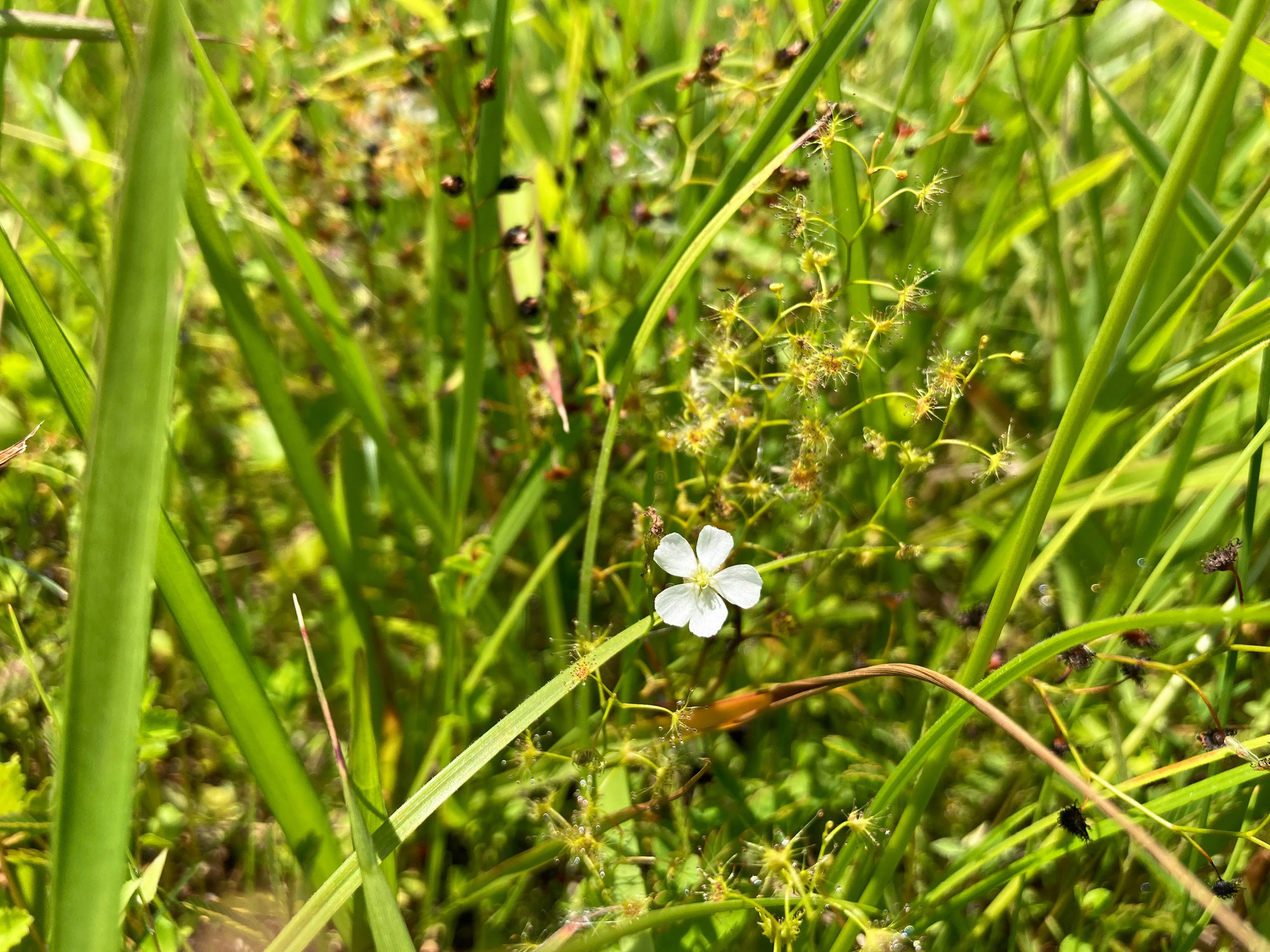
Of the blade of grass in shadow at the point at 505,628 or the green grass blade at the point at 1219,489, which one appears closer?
the green grass blade at the point at 1219,489

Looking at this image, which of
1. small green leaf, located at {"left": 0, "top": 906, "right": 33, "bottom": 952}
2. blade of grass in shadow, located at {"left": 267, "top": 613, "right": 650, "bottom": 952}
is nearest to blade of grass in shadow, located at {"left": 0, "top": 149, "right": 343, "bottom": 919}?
blade of grass in shadow, located at {"left": 267, "top": 613, "right": 650, "bottom": 952}

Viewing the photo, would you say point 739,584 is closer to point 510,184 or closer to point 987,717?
point 987,717

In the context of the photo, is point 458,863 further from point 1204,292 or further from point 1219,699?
point 1204,292

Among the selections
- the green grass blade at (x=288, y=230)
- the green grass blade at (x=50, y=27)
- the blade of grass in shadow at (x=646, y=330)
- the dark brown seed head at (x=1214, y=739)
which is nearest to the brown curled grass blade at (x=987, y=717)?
the dark brown seed head at (x=1214, y=739)

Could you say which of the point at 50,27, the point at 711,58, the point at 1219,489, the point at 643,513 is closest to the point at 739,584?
the point at 643,513

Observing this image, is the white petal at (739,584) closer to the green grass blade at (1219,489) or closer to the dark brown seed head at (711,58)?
the green grass blade at (1219,489)

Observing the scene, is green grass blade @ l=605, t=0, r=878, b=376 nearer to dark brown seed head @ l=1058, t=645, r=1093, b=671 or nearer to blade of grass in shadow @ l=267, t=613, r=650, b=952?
blade of grass in shadow @ l=267, t=613, r=650, b=952

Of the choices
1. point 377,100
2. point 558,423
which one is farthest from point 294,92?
point 558,423
